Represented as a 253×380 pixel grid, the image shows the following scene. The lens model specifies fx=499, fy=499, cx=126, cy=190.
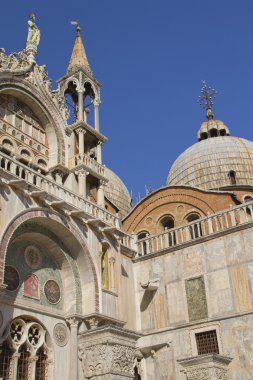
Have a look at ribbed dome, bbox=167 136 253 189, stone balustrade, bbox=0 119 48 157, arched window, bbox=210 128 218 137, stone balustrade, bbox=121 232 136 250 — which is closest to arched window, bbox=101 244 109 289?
stone balustrade, bbox=121 232 136 250

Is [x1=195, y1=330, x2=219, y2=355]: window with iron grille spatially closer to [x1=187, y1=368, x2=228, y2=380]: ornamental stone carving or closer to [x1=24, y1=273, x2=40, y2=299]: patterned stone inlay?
[x1=187, y1=368, x2=228, y2=380]: ornamental stone carving

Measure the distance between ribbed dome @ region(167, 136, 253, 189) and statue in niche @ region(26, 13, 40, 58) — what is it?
18495 mm

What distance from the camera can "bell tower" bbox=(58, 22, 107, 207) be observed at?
19403 millimetres

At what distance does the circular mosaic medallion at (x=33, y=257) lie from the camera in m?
15.2

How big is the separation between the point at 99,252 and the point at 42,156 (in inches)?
183

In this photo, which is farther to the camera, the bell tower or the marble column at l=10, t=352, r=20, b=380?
the bell tower

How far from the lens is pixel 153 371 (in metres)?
17.2

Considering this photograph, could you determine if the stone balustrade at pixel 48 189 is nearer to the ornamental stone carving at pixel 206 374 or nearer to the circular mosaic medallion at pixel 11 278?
the circular mosaic medallion at pixel 11 278

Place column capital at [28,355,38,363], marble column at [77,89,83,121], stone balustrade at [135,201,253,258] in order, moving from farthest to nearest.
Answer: marble column at [77,89,83,121] → stone balustrade at [135,201,253,258] → column capital at [28,355,38,363]

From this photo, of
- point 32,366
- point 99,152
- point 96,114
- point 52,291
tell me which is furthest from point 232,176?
point 32,366

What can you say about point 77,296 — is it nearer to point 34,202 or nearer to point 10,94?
point 34,202

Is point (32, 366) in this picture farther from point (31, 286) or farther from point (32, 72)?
point (32, 72)

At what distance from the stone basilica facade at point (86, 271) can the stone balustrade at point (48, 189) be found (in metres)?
0.04

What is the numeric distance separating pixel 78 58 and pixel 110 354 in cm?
1432
